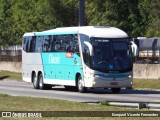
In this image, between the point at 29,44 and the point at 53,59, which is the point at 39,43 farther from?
the point at 53,59

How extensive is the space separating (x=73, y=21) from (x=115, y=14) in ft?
14.8

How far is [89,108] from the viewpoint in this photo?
1914 centimetres

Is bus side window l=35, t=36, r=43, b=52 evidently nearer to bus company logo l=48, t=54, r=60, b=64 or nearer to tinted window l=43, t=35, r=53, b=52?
tinted window l=43, t=35, r=53, b=52

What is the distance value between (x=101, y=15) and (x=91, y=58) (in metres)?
29.6

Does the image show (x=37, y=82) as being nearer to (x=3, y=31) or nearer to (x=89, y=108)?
(x=89, y=108)

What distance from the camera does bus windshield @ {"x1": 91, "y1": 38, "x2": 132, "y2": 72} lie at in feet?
104

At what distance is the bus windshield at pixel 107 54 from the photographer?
31609mm

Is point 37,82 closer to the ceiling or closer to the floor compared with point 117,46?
closer to the floor

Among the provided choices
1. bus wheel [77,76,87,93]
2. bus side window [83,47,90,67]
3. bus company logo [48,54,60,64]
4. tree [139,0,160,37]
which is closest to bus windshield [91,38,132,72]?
bus side window [83,47,90,67]

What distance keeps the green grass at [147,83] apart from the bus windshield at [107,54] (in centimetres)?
623

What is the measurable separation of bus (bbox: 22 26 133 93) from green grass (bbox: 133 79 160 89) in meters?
4.92

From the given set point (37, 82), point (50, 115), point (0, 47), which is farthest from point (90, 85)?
point (0, 47)

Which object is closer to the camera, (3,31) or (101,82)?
(101,82)

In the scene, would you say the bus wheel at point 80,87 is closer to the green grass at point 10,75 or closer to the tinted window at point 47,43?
the tinted window at point 47,43
